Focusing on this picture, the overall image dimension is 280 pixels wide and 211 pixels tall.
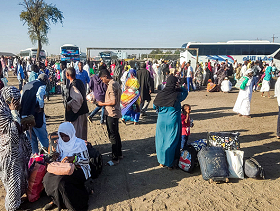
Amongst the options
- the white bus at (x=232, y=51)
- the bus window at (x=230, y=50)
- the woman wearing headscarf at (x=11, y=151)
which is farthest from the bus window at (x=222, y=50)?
the woman wearing headscarf at (x=11, y=151)

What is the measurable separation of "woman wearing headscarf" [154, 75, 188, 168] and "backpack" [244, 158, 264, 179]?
1.22 metres

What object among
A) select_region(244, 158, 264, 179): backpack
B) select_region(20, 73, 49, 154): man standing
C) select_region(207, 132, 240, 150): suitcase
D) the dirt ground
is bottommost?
the dirt ground

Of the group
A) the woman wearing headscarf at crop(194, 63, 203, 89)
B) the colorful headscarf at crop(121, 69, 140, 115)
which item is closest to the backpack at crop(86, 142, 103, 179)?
the colorful headscarf at crop(121, 69, 140, 115)

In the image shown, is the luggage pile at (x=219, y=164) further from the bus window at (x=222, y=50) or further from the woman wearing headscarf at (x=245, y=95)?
the bus window at (x=222, y=50)

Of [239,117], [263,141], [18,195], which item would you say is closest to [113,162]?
[18,195]

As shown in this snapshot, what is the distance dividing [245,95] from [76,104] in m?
5.80

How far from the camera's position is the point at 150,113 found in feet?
29.0

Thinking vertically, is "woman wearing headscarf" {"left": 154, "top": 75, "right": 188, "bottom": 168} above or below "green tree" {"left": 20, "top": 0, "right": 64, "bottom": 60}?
below

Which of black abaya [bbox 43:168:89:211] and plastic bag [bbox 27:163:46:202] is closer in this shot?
black abaya [bbox 43:168:89:211]

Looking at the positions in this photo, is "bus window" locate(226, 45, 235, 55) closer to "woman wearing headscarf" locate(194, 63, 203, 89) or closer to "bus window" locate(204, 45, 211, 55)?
"bus window" locate(204, 45, 211, 55)

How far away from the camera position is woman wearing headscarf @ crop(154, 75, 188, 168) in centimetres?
418

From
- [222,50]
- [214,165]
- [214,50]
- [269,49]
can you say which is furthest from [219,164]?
[269,49]

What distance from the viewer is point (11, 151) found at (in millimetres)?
2996

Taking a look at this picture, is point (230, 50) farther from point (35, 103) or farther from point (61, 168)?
point (61, 168)
